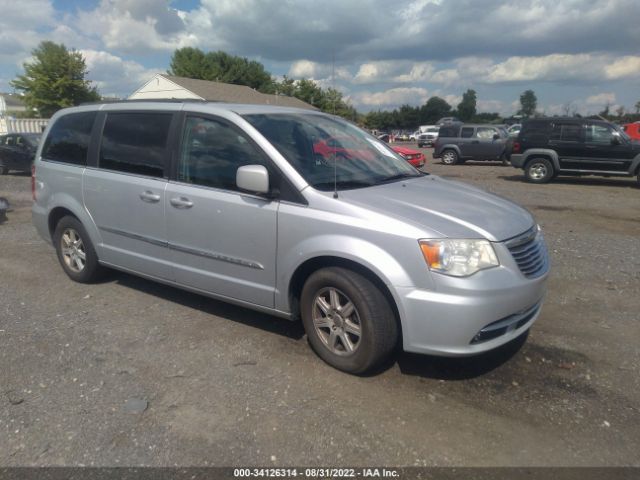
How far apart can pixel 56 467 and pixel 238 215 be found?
78.0 inches

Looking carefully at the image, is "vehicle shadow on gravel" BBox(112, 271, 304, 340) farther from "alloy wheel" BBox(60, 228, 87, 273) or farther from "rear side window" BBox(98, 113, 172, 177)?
"rear side window" BBox(98, 113, 172, 177)

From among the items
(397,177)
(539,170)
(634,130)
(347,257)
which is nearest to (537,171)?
(539,170)

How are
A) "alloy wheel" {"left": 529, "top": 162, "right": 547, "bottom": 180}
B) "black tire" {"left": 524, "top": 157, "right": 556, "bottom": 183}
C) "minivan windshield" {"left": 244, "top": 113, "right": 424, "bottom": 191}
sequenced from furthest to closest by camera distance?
"alloy wheel" {"left": 529, "top": 162, "right": 547, "bottom": 180} → "black tire" {"left": 524, "top": 157, "right": 556, "bottom": 183} → "minivan windshield" {"left": 244, "top": 113, "right": 424, "bottom": 191}

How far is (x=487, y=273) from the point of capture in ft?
10.3

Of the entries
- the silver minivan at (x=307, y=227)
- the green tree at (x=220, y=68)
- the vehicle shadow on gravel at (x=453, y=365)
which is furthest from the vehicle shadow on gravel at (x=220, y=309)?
the green tree at (x=220, y=68)

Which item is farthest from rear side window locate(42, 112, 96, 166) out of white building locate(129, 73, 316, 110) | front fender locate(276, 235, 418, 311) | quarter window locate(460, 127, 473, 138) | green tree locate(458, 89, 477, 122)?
green tree locate(458, 89, 477, 122)

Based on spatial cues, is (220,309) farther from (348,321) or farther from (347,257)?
(347,257)

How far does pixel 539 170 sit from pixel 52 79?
39031mm

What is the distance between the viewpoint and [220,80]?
63156 mm

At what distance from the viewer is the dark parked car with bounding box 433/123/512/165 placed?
21.5 metres

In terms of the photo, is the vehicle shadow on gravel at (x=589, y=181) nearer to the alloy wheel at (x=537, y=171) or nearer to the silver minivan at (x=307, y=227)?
the alloy wheel at (x=537, y=171)

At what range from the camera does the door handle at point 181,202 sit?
13.5 feet

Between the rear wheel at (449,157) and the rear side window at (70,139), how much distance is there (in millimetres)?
19063

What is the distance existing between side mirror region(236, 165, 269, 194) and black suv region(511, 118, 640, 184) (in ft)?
45.0
